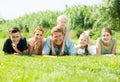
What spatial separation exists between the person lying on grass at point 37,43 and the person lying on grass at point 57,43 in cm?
20

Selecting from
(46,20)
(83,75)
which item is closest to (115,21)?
(46,20)

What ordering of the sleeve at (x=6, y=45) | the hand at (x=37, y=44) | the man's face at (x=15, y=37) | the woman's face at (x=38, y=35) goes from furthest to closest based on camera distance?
the hand at (x=37, y=44) < the sleeve at (x=6, y=45) < the woman's face at (x=38, y=35) < the man's face at (x=15, y=37)

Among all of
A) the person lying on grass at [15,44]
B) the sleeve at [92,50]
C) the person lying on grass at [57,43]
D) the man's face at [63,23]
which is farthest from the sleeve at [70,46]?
the person lying on grass at [15,44]

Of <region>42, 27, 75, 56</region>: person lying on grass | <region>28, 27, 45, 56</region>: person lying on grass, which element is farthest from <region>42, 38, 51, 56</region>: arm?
<region>28, 27, 45, 56</region>: person lying on grass

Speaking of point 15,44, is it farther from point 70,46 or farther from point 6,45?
point 70,46

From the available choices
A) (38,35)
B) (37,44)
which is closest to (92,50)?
→ (37,44)

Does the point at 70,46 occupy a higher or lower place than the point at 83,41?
lower

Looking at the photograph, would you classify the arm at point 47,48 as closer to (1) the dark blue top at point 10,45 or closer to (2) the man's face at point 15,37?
(1) the dark blue top at point 10,45

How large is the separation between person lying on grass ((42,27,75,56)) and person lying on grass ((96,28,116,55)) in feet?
2.78

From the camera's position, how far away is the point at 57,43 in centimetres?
1263

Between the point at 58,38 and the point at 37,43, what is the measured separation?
2.12ft

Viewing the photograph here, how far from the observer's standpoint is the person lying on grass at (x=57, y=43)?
12.4 meters

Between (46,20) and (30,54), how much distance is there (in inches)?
877

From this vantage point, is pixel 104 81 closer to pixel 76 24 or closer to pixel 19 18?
pixel 76 24
